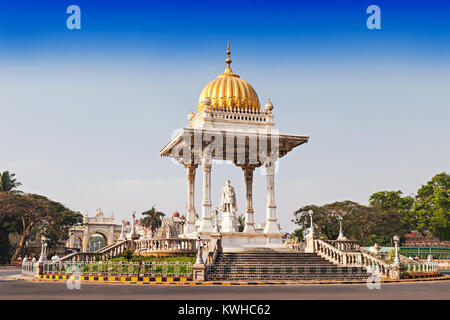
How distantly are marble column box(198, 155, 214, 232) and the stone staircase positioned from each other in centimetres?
353

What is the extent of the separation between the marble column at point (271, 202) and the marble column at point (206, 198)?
368 centimetres

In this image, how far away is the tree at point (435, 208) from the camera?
77312 mm

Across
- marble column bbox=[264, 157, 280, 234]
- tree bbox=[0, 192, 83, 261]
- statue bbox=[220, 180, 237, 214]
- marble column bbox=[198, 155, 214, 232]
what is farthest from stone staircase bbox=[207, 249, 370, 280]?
tree bbox=[0, 192, 83, 261]

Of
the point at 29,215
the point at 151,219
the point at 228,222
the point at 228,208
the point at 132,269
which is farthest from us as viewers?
the point at 151,219

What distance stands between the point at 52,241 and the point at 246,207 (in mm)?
43230

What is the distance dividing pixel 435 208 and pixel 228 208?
54.9 meters

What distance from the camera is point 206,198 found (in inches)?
1266

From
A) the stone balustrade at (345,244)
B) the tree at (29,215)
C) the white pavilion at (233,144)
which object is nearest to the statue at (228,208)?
the white pavilion at (233,144)

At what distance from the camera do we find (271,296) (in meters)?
16.4

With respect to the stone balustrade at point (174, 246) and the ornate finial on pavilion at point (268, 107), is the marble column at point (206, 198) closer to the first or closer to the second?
the stone balustrade at point (174, 246)

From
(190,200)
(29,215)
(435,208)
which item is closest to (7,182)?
(29,215)

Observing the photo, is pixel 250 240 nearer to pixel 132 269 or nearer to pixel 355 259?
pixel 355 259
